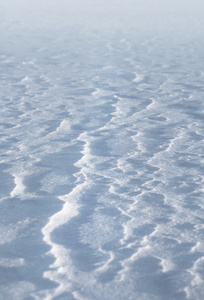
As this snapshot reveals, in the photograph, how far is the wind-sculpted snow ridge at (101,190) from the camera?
7.43 feet

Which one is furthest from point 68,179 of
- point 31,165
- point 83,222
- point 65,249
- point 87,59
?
point 87,59

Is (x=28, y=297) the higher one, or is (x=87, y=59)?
(x=87, y=59)

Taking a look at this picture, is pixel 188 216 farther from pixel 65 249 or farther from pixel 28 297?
pixel 28 297

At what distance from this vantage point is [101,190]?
3.18m

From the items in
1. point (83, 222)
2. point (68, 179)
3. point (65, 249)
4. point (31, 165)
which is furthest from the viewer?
point (31, 165)

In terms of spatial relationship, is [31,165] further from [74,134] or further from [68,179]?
[74,134]

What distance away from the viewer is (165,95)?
610cm

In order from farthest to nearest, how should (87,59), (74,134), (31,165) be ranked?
(87,59), (74,134), (31,165)

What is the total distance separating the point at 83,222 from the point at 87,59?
6.37m

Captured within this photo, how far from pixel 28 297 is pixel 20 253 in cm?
34

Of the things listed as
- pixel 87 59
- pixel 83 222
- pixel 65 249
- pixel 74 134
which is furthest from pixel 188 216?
pixel 87 59

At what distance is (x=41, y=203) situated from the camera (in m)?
2.99

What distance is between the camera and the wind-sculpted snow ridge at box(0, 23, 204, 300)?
2.26 m

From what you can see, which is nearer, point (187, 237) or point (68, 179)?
point (187, 237)
